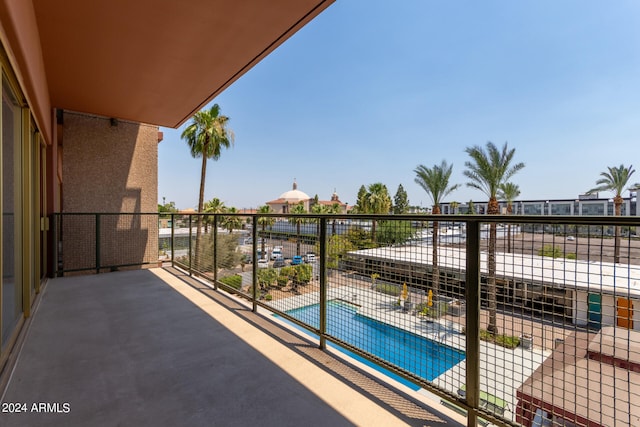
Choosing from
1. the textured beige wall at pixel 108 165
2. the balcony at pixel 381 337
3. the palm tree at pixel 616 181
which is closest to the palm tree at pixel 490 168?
the palm tree at pixel 616 181

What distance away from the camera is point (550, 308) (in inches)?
50.5

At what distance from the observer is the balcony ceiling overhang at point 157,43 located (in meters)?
2.45

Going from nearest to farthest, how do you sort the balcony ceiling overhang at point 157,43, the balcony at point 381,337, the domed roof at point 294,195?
the balcony at point 381,337
the balcony ceiling overhang at point 157,43
the domed roof at point 294,195

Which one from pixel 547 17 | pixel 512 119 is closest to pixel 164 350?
pixel 547 17

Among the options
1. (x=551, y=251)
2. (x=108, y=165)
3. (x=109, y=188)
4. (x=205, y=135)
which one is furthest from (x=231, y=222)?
(x=205, y=135)

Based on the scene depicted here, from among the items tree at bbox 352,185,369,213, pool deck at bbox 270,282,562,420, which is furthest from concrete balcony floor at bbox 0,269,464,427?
tree at bbox 352,185,369,213

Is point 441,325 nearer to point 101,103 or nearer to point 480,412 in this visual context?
point 480,412

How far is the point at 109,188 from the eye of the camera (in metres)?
5.70

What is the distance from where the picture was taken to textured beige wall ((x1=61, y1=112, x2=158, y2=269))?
5328 mm

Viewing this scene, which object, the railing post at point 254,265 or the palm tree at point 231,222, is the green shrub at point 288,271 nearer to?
the railing post at point 254,265

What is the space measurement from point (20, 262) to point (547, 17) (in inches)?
1070

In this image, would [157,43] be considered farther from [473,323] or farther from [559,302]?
[559,302]

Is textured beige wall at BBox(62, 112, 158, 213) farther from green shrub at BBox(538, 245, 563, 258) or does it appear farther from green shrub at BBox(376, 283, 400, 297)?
green shrub at BBox(538, 245, 563, 258)

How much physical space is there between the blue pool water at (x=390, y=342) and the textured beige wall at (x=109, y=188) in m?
4.90
